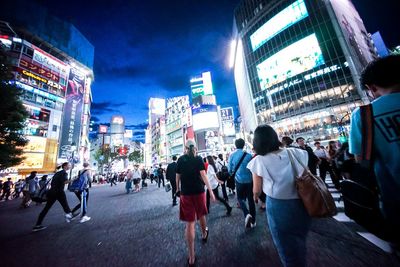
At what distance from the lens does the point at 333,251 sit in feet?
9.04

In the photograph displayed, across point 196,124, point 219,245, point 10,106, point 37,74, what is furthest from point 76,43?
point 219,245

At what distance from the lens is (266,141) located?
1890 millimetres

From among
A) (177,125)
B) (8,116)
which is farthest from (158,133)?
(8,116)

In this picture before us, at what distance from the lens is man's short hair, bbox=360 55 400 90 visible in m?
1.25

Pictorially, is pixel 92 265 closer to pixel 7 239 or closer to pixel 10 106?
pixel 7 239

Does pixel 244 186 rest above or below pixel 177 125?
below

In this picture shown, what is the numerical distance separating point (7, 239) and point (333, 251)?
758 cm

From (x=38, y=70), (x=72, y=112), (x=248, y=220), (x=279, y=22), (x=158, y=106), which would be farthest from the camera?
(x=158, y=106)

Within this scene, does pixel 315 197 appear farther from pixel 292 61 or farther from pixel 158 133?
pixel 158 133

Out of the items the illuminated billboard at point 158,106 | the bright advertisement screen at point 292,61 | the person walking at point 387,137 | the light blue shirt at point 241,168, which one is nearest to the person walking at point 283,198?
the person walking at point 387,137

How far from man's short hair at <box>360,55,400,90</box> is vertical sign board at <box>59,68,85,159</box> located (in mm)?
39245

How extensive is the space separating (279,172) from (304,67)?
40449mm

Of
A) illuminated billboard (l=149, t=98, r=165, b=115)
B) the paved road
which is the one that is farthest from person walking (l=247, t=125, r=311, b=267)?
illuminated billboard (l=149, t=98, r=165, b=115)

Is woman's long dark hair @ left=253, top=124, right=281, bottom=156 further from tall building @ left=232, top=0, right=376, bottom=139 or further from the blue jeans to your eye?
tall building @ left=232, top=0, right=376, bottom=139
